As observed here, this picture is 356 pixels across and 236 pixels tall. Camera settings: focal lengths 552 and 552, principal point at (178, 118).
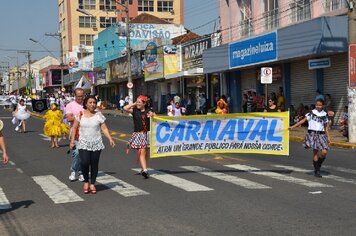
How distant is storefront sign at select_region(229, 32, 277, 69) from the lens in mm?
25578

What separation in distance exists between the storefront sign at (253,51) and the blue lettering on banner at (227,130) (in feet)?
44.8

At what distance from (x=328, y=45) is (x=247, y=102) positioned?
27.2 feet

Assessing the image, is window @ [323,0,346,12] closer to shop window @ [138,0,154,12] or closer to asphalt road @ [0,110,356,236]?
asphalt road @ [0,110,356,236]

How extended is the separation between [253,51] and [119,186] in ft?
60.6

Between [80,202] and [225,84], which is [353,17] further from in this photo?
[225,84]

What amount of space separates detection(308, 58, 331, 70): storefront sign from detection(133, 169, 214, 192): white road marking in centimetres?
1368

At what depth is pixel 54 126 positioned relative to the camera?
18.8m

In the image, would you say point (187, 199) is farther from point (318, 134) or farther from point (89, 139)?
point (318, 134)

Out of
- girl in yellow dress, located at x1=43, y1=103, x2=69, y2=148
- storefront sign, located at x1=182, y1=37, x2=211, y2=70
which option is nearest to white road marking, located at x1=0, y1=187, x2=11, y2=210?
girl in yellow dress, located at x1=43, y1=103, x2=69, y2=148

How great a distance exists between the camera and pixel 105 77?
60.2m

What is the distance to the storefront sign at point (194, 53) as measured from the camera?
117ft

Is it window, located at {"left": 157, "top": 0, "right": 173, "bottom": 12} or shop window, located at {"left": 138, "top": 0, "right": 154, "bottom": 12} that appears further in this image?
window, located at {"left": 157, "top": 0, "right": 173, "bottom": 12}

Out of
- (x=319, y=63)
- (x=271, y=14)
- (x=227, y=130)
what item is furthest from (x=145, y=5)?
(x=227, y=130)

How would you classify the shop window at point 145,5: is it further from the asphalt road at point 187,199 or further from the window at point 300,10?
the asphalt road at point 187,199
